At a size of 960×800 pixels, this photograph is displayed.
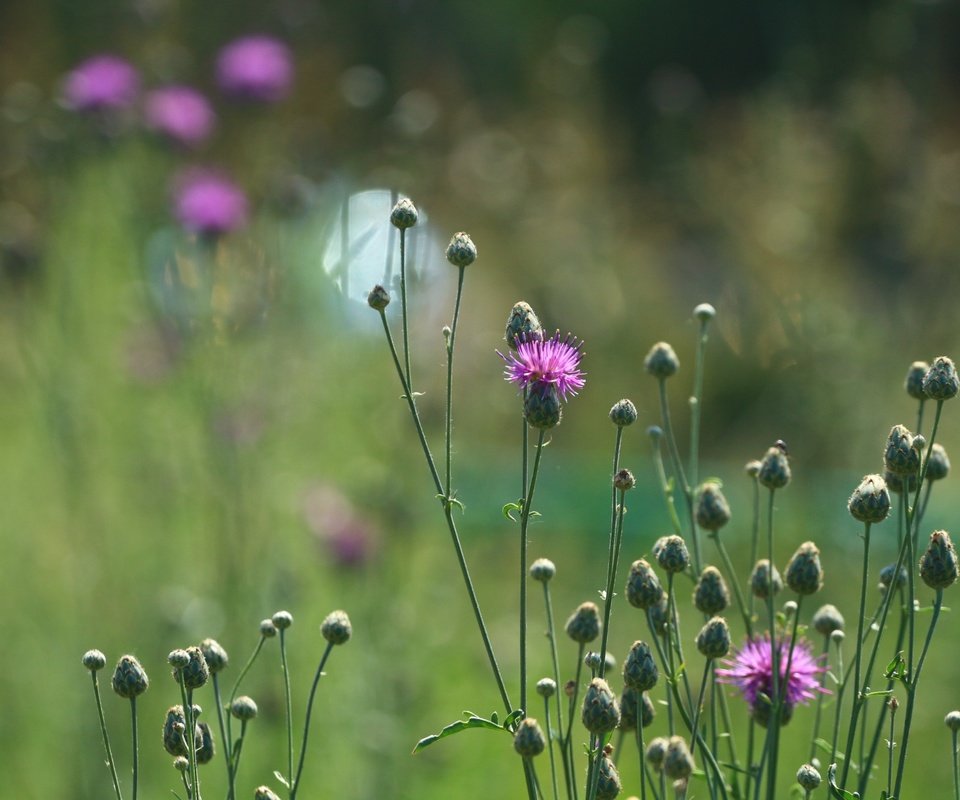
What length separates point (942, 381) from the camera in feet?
2.87

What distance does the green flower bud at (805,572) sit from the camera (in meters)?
0.85

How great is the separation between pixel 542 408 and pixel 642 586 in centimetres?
14

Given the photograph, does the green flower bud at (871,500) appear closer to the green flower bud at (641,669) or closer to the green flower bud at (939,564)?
the green flower bud at (939,564)

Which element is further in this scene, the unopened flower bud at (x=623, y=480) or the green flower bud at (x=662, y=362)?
the green flower bud at (x=662, y=362)

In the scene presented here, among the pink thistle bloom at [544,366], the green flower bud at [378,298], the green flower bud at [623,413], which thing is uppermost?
the green flower bud at [378,298]

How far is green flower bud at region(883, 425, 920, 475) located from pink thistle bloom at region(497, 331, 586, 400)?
0.21 metres

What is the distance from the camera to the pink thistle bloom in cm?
89

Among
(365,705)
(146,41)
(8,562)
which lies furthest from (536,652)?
(146,41)

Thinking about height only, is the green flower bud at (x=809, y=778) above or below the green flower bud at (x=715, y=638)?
below

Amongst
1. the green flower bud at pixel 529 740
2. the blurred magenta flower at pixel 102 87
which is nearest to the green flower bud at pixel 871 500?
the green flower bud at pixel 529 740

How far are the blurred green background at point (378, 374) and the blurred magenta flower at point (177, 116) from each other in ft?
0.14

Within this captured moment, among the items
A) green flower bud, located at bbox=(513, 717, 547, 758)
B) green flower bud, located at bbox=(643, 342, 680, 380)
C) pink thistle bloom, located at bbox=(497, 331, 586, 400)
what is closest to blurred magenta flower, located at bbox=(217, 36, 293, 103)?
green flower bud, located at bbox=(643, 342, 680, 380)

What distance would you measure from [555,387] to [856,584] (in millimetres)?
2268

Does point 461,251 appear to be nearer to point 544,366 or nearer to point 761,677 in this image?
point 544,366
